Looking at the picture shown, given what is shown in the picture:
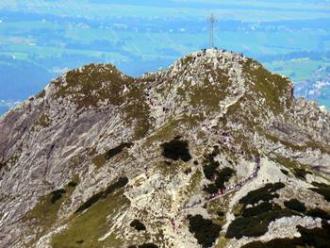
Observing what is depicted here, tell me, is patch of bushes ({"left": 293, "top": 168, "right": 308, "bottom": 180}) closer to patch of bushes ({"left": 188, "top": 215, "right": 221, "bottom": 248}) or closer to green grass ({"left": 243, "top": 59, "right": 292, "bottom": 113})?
green grass ({"left": 243, "top": 59, "right": 292, "bottom": 113})

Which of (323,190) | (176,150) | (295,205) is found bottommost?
(323,190)

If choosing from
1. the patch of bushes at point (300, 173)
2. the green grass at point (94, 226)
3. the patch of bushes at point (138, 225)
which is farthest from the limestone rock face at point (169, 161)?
the patch of bushes at point (300, 173)

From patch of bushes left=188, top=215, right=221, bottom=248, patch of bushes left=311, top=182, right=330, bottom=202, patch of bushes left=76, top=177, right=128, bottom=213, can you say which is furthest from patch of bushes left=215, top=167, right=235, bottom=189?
patch of bushes left=76, top=177, right=128, bottom=213

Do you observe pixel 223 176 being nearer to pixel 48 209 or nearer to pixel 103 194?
pixel 103 194

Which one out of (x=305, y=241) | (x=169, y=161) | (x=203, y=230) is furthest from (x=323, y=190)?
(x=305, y=241)

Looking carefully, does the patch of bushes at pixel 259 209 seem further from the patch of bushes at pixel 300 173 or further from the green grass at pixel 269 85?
the green grass at pixel 269 85

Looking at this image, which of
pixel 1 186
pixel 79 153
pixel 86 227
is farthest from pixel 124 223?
pixel 1 186

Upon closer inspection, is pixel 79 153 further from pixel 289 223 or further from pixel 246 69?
pixel 289 223
